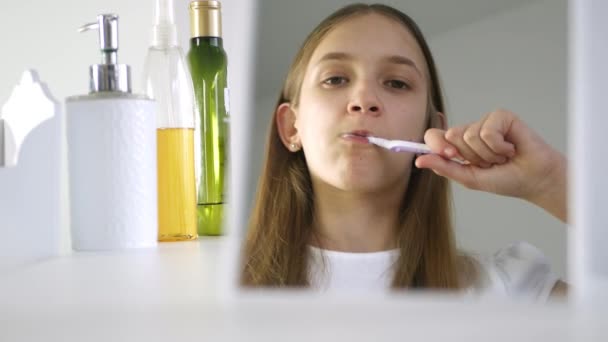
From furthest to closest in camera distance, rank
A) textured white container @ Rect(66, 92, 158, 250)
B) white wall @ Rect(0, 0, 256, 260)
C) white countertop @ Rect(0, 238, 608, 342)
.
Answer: white wall @ Rect(0, 0, 256, 260) < textured white container @ Rect(66, 92, 158, 250) < white countertop @ Rect(0, 238, 608, 342)

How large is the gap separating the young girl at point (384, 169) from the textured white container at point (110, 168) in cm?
18

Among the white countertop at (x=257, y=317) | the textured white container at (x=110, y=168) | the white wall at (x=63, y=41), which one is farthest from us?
the white wall at (x=63, y=41)

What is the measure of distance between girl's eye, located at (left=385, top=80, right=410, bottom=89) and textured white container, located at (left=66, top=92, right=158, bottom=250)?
0.81ft

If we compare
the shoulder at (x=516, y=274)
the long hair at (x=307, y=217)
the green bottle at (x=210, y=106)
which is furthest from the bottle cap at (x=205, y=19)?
the shoulder at (x=516, y=274)

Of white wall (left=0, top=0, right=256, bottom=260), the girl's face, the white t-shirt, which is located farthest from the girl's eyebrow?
white wall (left=0, top=0, right=256, bottom=260)

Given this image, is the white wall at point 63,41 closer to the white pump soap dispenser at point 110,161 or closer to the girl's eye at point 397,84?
the white pump soap dispenser at point 110,161

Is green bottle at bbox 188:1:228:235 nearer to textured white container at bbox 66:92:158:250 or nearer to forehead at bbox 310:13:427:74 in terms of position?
Answer: textured white container at bbox 66:92:158:250

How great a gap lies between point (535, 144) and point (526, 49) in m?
0.06

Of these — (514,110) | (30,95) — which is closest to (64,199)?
(30,95)

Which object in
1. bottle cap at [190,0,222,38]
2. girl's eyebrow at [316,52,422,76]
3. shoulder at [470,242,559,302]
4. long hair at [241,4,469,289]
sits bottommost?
shoulder at [470,242,559,302]

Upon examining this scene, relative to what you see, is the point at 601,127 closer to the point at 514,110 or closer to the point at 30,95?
the point at 514,110

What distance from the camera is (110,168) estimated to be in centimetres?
65

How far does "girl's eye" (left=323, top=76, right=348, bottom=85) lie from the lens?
19.6 inches

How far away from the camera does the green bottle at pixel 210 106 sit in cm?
74
